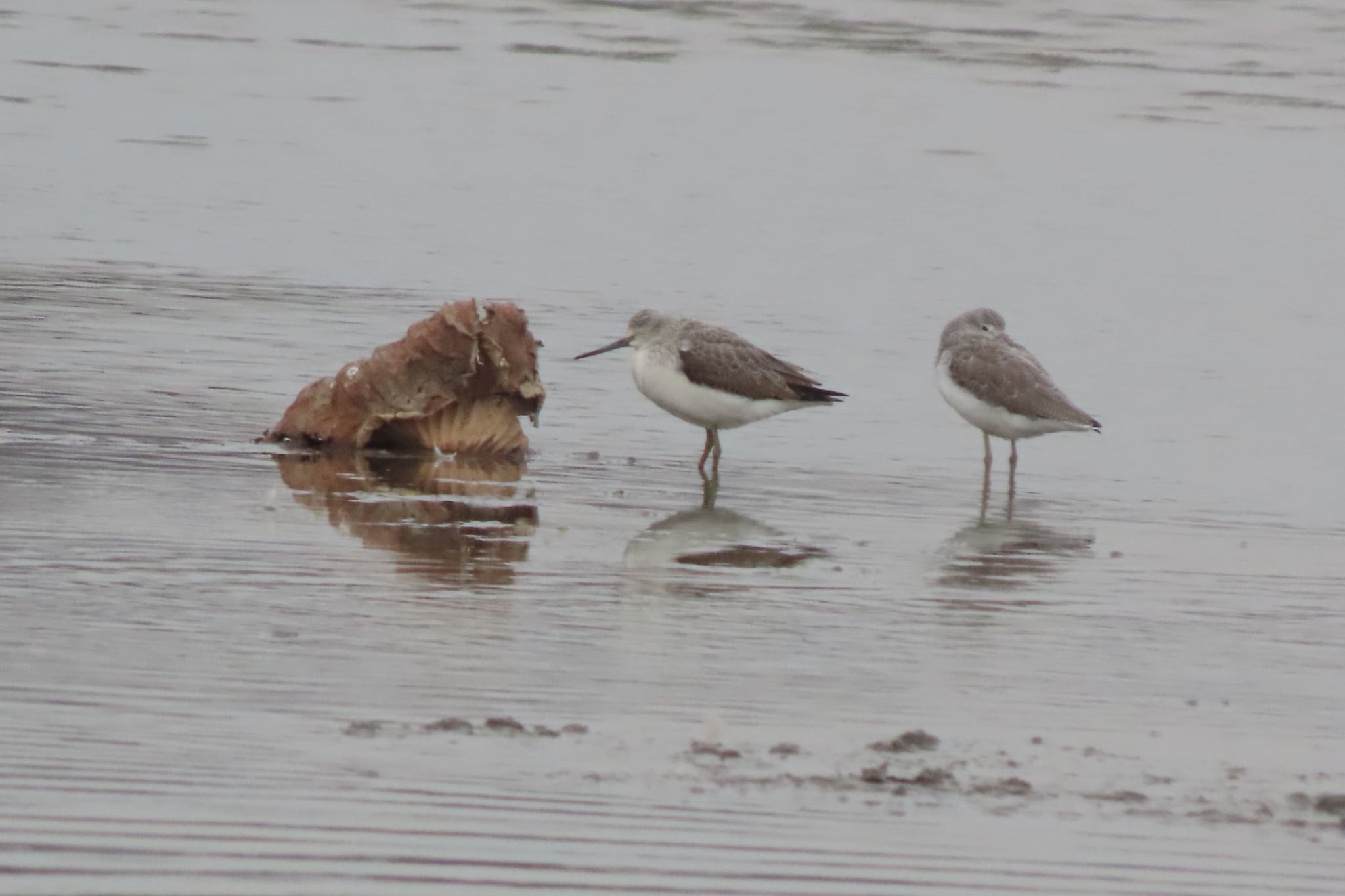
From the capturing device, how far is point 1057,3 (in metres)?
37.2

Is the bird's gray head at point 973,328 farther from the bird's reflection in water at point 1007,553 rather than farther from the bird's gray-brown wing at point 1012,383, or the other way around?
the bird's reflection in water at point 1007,553

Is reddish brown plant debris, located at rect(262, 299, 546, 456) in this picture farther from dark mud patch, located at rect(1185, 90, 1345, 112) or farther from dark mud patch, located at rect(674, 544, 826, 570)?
dark mud patch, located at rect(1185, 90, 1345, 112)

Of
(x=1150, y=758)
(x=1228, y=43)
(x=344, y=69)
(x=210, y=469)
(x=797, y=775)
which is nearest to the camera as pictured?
(x=797, y=775)

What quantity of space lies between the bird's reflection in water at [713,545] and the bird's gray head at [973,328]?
9.99 ft

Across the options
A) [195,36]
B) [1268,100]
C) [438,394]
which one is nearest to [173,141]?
[195,36]

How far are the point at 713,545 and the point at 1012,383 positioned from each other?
10.6 feet

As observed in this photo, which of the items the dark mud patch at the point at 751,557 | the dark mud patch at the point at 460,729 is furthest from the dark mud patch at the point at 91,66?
the dark mud patch at the point at 460,729

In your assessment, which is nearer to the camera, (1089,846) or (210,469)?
(1089,846)

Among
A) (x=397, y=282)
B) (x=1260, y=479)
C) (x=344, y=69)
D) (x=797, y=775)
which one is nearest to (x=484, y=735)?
(x=797, y=775)

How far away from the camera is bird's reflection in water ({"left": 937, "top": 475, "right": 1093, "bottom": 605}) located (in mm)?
8312

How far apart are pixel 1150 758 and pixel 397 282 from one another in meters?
10.3

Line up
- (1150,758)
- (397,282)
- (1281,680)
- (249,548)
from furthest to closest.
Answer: (397,282) → (249,548) → (1281,680) → (1150,758)

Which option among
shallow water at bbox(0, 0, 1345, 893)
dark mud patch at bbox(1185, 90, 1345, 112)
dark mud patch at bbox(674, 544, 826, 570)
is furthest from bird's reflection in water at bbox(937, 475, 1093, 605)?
dark mud patch at bbox(1185, 90, 1345, 112)

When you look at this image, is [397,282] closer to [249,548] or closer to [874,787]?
[249,548]
